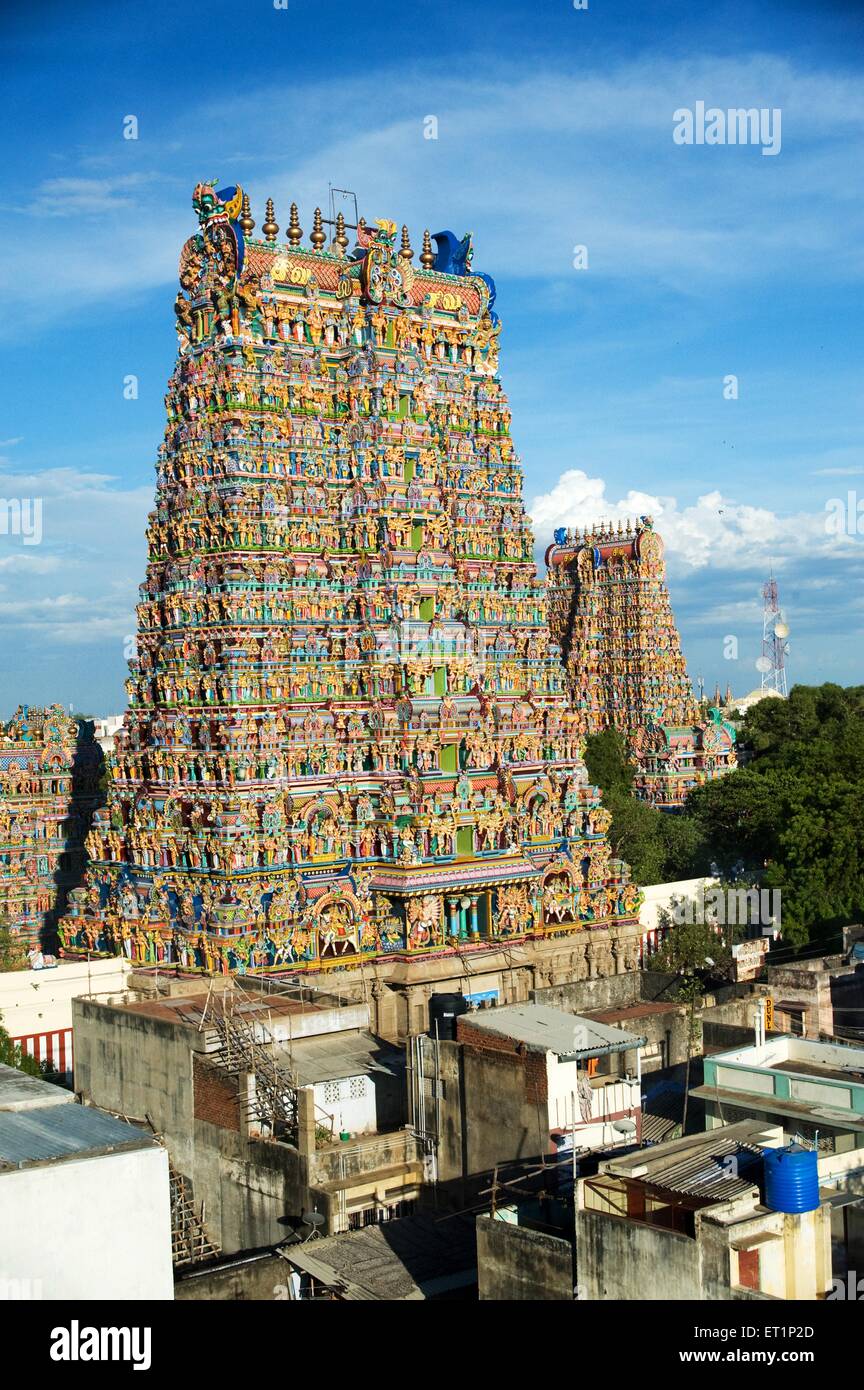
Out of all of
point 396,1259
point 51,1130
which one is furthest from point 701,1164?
point 51,1130

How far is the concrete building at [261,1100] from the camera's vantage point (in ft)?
108

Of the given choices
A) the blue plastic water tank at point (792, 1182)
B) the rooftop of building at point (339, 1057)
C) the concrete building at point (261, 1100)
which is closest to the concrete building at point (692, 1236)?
the blue plastic water tank at point (792, 1182)

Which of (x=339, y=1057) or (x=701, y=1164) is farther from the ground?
(x=701, y=1164)

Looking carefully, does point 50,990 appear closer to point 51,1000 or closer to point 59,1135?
point 51,1000

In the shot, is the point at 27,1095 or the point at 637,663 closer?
the point at 27,1095

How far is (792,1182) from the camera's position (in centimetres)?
2197

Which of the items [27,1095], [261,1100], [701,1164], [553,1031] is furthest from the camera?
[261,1100]

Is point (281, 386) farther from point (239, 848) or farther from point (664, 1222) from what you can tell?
point (664, 1222)

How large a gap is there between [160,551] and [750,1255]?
114 feet

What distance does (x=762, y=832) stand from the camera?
233 feet

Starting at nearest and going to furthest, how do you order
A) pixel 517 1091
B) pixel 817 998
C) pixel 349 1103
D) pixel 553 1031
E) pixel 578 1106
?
1. pixel 578 1106
2. pixel 517 1091
3. pixel 553 1031
4. pixel 349 1103
5. pixel 817 998

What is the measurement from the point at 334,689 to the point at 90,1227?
2834cm

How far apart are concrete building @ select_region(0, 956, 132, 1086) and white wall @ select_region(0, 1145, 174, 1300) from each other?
73.0 feet
